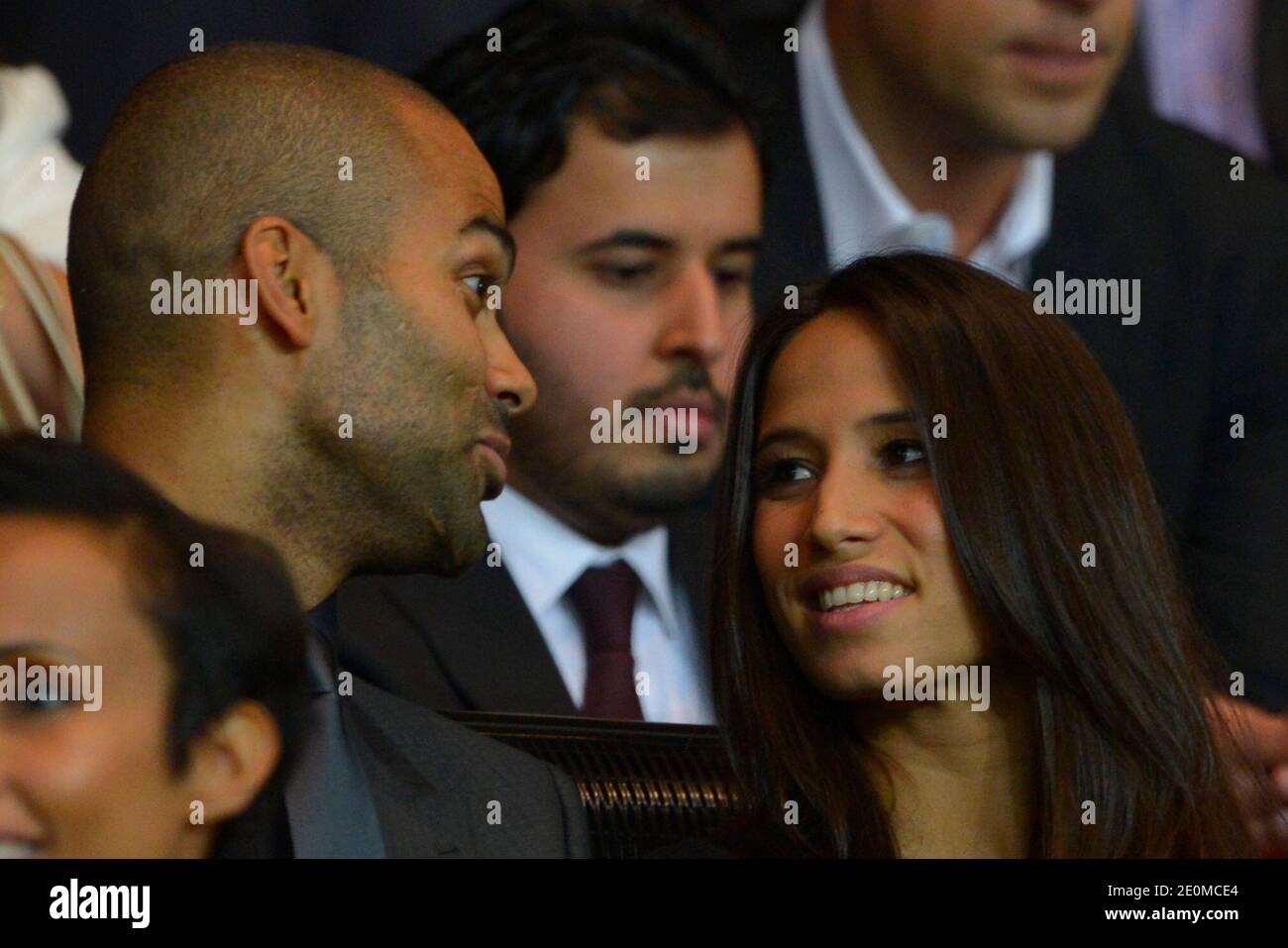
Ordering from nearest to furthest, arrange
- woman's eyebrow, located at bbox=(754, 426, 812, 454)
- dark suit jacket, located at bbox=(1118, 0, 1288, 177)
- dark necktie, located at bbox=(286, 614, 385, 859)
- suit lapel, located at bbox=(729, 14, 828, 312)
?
1. dark necktie, located at bbox=(286, 614, 385, 859)
2. woman's eyebrow, located at bbox=(754, 426, 812, 454)
3. suit lapel, located at bbox=(729, 14, 828, 312)
4. dark suit jacket, located at bbox=(1118, 0, 1288, 177)

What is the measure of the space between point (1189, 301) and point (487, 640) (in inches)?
45.4

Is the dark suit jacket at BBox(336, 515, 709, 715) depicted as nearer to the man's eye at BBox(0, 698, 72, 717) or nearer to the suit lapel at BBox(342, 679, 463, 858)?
the suit lapel at BBox(342, 679, 463, 858)

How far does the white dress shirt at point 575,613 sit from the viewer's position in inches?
110

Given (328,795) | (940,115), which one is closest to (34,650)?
(328,795)

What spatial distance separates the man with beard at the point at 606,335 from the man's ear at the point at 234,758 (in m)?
1.07

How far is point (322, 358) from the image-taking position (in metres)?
2.19

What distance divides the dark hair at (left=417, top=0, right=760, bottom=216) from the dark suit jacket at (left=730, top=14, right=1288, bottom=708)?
0.10 metres

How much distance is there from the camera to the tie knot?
2.80 metres

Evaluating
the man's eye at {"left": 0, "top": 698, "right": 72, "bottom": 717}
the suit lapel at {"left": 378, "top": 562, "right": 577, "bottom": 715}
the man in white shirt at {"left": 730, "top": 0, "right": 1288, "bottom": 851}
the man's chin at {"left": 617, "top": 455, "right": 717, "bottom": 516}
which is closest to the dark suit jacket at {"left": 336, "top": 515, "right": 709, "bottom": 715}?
the suit lapel at {"left": 378, "top": 562, "right": 577, "bottom": 715}

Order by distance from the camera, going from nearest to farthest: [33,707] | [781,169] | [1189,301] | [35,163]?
[33,707] → [35,163] → [781,169] → [1189,301]

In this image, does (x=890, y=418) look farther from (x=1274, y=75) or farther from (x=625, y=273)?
(x=1274, y=75)

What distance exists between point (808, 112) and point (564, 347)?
53cm
